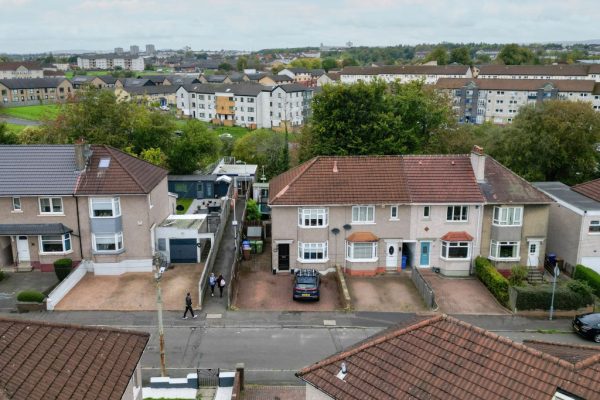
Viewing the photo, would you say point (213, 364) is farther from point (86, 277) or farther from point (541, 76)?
point (541, 76)

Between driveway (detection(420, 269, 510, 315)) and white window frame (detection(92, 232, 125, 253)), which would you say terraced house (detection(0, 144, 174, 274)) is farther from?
driveway (detection(420, 269, 510, 315))

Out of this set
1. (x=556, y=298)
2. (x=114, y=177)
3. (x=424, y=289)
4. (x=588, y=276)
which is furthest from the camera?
(x=114, y=177)

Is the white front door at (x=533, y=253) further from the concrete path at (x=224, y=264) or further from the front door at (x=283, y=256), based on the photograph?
the concrete path at (x=224, y=264)

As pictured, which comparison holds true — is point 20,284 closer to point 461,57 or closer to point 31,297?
point 31,297

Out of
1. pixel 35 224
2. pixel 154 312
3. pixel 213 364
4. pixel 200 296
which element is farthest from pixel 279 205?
pixel 35 224

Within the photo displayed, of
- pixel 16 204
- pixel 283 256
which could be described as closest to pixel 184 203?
pixel 16 204

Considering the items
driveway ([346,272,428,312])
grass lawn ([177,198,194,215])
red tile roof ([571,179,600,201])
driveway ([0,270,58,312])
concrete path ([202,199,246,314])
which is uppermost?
red tile roof ([571,179,600,201])

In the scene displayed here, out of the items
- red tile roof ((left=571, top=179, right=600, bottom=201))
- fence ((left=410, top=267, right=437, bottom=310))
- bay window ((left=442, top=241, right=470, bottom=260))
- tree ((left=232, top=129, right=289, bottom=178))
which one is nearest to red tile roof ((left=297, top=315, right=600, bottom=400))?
fence ((left=410, top=267, right=437, bottom=310))
